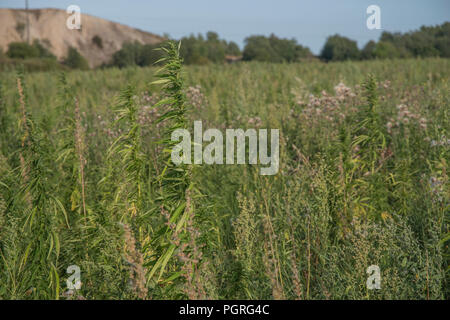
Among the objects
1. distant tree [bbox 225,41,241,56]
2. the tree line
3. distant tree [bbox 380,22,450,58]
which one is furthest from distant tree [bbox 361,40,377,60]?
distant tree [bbox 225,41,241,56]

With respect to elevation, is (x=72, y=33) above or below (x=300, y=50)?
above

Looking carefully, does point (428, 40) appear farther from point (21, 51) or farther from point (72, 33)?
point (72, 33)

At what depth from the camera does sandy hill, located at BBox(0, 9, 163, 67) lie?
87125 millimetres

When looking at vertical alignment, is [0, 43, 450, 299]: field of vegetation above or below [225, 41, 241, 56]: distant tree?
below

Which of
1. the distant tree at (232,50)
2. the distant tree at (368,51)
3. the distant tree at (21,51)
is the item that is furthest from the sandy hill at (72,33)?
the distant tree at (368,51)

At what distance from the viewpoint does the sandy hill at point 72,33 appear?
8712 centimetres

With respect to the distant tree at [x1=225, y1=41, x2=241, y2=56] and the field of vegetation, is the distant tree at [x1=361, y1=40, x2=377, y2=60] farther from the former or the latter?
the field of vegetation

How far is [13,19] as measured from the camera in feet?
279

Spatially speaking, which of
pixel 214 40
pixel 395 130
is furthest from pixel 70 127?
pixel 214 40

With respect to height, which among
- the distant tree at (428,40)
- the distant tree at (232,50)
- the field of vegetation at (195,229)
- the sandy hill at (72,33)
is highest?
the sandy hill at (72,33)

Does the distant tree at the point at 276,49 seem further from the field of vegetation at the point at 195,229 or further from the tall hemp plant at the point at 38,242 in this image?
the tall hemp plant at the point at 38,242

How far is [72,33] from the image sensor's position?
9844 centimetres

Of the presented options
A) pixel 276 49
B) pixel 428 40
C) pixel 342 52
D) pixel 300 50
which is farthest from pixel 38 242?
pixel 276 49
